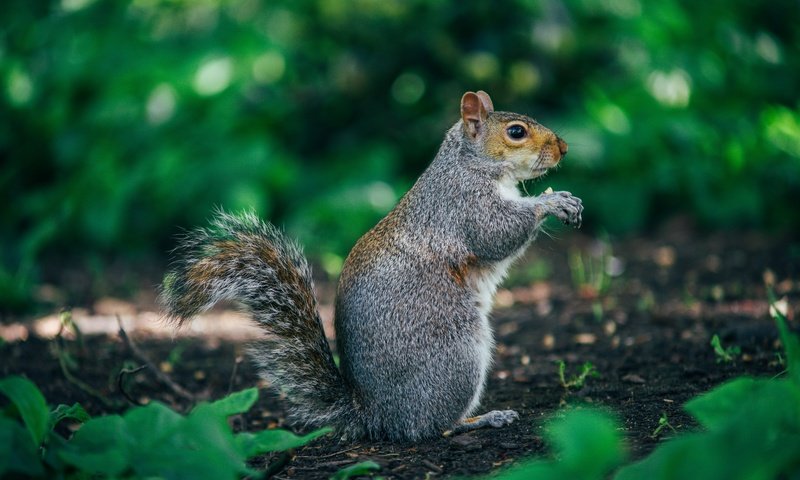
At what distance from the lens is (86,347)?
168 inches

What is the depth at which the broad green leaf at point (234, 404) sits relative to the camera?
2.21 m

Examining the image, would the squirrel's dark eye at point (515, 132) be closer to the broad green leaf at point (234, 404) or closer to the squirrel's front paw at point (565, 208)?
the squirrel's front paw at point (565, 208)

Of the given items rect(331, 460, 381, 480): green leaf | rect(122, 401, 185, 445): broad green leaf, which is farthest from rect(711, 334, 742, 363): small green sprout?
rect(122, 401, 185, 445): broad green leaf

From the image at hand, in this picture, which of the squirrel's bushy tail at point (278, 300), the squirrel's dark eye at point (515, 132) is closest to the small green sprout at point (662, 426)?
the squirrel's bushy tail at point (278, 300)

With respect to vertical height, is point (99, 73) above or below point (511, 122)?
above

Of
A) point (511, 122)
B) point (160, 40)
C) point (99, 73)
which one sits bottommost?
point (511, 122)

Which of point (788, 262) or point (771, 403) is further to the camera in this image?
point (788, 262)

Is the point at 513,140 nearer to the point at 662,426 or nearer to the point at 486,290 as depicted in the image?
the point at 486,290

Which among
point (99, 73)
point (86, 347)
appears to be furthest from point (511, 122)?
point (99, 73)

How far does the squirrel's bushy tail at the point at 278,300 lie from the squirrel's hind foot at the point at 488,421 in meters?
0.35

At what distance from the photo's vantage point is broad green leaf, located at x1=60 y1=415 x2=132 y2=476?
203cm

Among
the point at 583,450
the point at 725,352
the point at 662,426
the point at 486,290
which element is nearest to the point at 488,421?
the point at 486,290

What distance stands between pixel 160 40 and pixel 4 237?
2317mm

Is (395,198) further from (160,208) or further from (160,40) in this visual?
(160,40)
